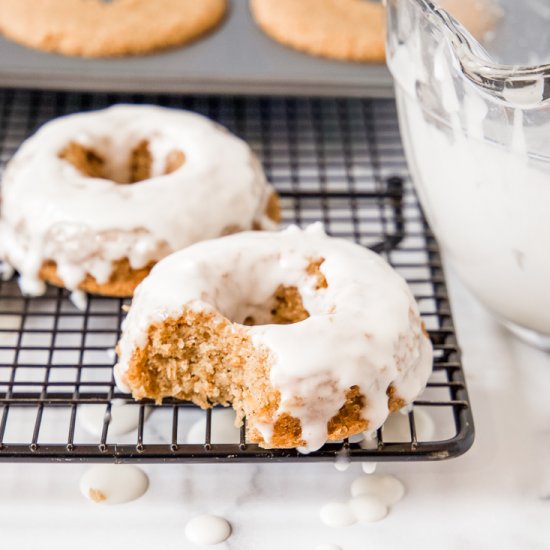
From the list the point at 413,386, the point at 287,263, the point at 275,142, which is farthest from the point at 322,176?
the point at 413,386

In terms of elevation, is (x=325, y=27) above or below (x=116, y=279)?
above

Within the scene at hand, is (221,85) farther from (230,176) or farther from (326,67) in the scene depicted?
(230,176)

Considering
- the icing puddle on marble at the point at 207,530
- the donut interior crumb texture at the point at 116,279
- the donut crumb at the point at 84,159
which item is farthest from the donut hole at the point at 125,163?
the icing puddle on marble at the point at 207,530

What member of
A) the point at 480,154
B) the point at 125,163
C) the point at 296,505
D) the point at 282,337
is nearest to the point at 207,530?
the point at 296,505

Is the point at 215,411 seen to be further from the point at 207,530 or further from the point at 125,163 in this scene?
the point at 125,163

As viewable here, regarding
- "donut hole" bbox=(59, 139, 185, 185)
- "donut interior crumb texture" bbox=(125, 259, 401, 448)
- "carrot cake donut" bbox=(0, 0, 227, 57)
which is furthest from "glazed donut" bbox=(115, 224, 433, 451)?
"carrot cake donut" bbox=(0, 0, 227, 57)

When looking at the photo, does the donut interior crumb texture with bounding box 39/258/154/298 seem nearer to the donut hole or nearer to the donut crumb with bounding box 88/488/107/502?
the donut hole
